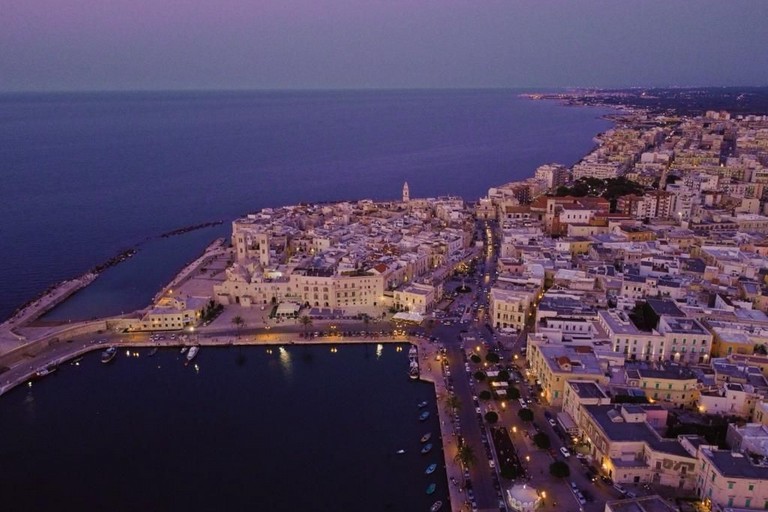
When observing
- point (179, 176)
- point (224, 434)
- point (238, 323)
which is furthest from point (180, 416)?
point (179, 176)

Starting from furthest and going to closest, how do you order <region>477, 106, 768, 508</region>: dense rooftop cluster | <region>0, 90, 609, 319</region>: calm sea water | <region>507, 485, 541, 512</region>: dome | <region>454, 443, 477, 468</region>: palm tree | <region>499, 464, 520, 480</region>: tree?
1. <region>0, 90, 609, 319</region>: calm sea water
2. <region>454, 443, 477, 468</region>: palm tree
3. <region>499, 464, 520, 480</region>: tree
4. <region>477, 106, 768, 508</region>: dense rooftop cluster
5. <region>507, 485, 541, 512</region>: dome

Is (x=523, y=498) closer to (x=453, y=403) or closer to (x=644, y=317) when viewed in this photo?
(x=453, y=403)

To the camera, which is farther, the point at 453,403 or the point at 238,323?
the point at 238,323

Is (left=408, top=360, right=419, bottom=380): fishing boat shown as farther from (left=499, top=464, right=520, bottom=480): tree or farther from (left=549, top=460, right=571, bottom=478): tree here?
(left=549, top=460, right=571, bottom=478): tree

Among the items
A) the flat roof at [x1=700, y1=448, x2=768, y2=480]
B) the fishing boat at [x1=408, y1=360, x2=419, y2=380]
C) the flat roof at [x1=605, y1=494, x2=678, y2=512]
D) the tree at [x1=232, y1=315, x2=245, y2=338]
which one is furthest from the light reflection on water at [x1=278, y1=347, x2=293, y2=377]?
the flat roof at [x1=700, y1=448, x2=768, y2=480]

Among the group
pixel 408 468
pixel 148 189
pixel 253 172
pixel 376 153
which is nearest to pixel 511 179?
pixel 376 153

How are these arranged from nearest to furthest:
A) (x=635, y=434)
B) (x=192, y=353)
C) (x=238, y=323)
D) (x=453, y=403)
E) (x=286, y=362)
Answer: (x=635, y=434), (x=453, y=403), (x=286, y=362), (x=192, y=353), (x=238, y=323)

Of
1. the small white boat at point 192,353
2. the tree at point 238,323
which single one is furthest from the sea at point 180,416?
the tree at point 238,323
